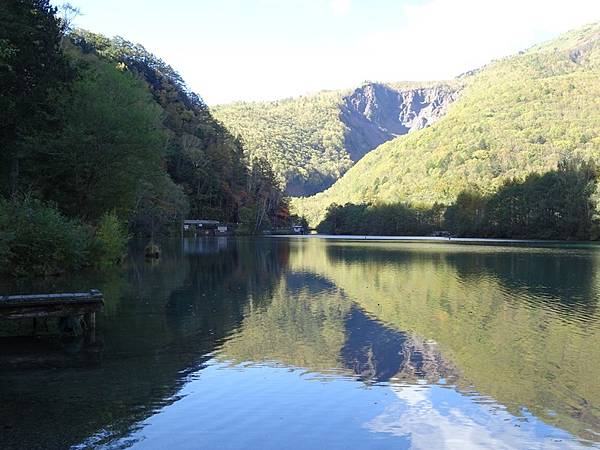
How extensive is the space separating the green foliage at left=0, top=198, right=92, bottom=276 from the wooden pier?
8.80m

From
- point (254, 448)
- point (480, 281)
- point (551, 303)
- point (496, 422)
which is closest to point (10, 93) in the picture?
point (254, 448)

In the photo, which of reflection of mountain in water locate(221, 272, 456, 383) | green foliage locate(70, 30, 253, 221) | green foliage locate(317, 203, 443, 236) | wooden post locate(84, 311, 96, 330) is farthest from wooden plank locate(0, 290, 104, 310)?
green foliage locate(317, 203, 443, 236)

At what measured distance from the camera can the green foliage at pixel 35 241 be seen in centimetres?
2277

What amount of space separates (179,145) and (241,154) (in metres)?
41.0

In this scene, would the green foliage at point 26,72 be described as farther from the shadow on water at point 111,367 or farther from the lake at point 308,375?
the shadow on water at point 111,367

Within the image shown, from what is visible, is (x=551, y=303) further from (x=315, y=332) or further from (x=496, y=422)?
(x=496, y=422)

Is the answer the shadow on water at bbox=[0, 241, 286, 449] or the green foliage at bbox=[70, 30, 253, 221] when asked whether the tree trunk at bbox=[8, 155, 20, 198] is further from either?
the green foliage at bbox=[70, 30, 253, 221]

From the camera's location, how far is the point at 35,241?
79.0ft

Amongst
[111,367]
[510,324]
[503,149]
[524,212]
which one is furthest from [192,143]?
[111,367]

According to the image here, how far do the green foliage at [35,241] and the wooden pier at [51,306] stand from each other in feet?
28.9

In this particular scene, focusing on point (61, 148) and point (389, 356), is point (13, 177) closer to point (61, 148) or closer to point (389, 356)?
point (61, 148)

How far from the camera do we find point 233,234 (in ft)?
419

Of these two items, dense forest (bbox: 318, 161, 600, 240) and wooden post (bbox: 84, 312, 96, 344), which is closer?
wooden post (bbox: 84, 312, 96, 344)

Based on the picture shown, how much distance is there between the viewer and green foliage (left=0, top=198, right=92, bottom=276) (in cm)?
2277
